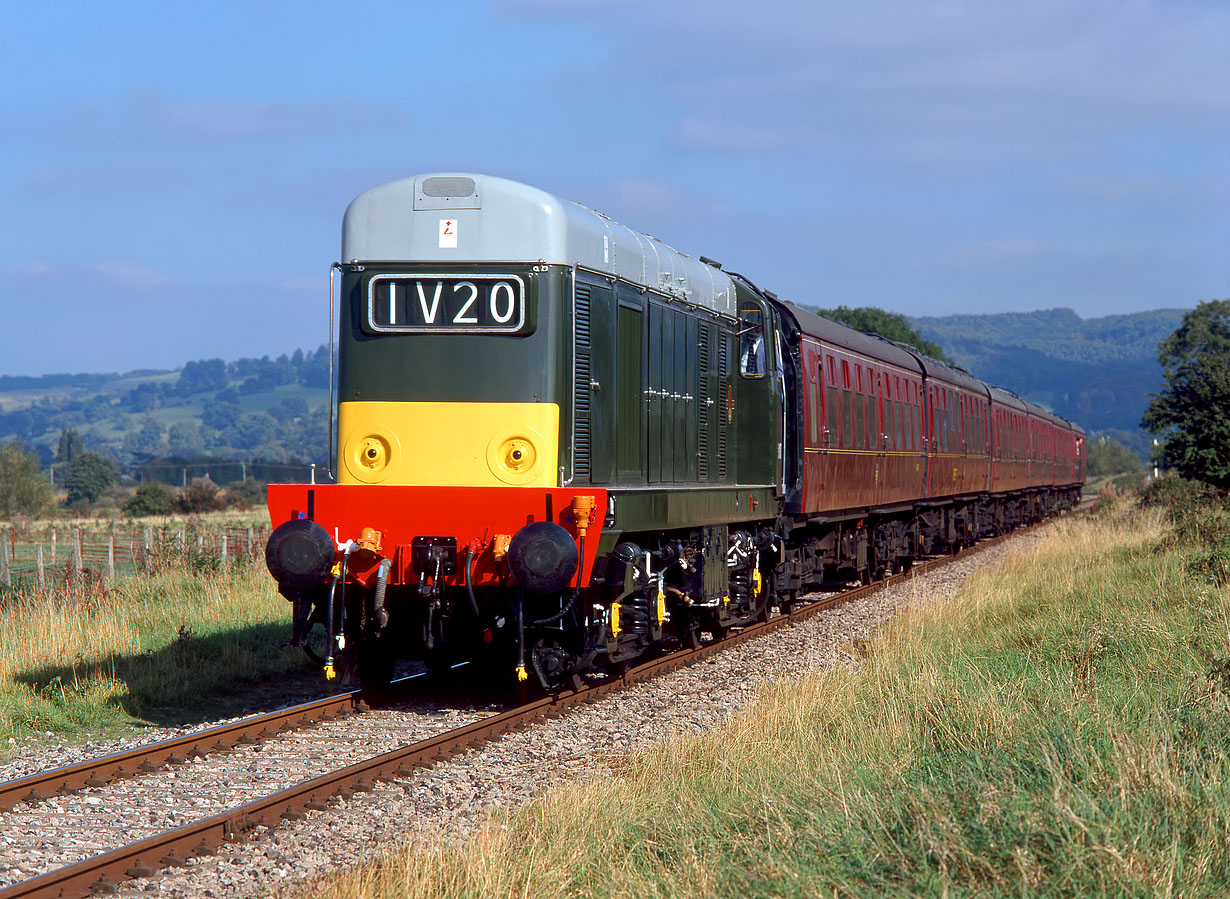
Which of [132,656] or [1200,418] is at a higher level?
[1200,418]

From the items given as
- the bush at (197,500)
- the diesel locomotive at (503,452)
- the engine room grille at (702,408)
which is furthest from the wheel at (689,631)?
the bush at (197,500)

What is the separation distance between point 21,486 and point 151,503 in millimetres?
9825

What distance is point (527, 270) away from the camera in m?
9.33

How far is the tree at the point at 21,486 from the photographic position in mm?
60750

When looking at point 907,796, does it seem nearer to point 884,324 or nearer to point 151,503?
point 151,503

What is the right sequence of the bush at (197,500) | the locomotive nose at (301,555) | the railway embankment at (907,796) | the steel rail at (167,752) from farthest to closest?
the bush at (197,500) < the locomotive nose at (301,555) < the steel rail at (167,752) < the railway embankment at (907,796)

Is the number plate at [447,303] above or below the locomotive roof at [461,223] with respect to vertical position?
below

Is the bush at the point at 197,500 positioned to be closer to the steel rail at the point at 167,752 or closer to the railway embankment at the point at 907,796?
A: the steel rail at the point at 167,752

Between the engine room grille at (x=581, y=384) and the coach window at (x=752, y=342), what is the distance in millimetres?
4031

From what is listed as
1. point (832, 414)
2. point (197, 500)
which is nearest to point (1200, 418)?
point (832, 414)

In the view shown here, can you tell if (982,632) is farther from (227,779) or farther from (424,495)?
(227,779)

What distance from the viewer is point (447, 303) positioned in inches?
370

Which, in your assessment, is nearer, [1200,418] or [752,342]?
[752,342]

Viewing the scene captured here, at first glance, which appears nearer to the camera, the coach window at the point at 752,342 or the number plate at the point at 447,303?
the number plate at the point at 447,303
